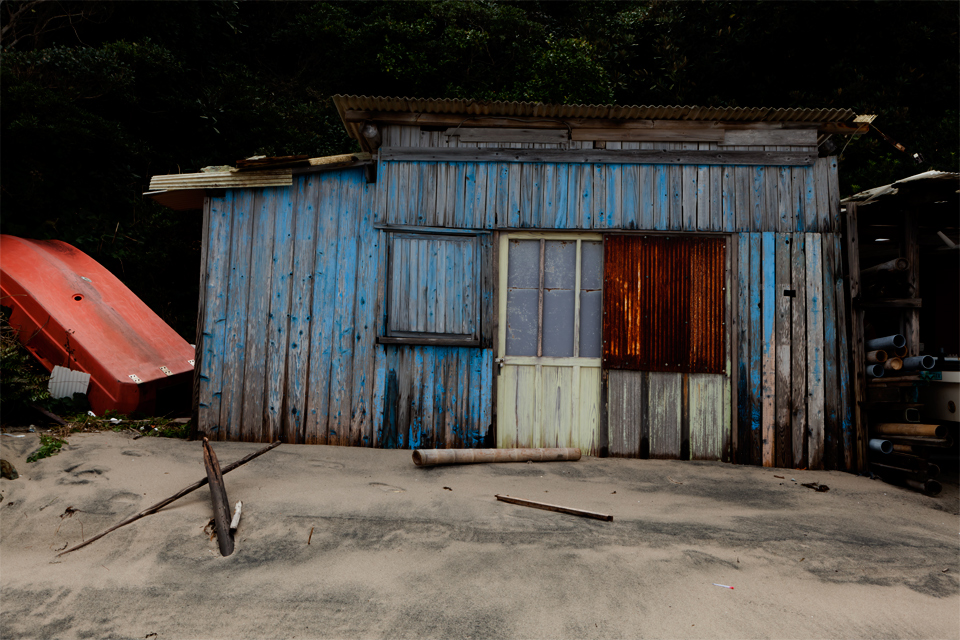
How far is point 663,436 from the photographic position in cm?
578

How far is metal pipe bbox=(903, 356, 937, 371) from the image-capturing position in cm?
503

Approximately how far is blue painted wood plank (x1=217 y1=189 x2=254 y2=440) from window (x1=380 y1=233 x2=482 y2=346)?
1562 mm

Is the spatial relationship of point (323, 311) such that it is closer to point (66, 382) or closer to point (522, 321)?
point (522, 321)

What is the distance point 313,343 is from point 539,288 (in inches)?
98.4

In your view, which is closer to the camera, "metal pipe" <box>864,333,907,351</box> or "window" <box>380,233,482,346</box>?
"metal pipe" <box>864,333,907,351</box>

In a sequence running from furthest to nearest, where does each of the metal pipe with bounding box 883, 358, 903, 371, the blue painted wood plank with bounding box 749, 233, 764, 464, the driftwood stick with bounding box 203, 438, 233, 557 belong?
the blue painted wood plank with bounding box 749, 233, 764, 464
the metal pipe with bounding box 883, 358, 903, 371
the driftwood stick with bounding box 203, 438, 233, 557

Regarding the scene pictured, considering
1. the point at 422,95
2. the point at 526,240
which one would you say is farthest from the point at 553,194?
the point at 422,95

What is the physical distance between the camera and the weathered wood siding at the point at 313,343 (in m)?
5.83

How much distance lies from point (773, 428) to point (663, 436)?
45.1 inches

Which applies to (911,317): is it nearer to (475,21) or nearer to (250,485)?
(250,485)

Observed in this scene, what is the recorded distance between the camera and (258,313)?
5.91 m

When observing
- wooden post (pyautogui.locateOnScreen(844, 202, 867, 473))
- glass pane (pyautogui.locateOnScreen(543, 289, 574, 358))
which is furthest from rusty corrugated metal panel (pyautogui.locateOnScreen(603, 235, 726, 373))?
wooden post (pyautogui.locateOnScreen(844, 202, 867, 473))

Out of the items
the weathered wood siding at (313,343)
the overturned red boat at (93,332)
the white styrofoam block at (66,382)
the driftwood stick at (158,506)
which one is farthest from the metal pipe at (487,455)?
the white styrofoam block at (66,382)

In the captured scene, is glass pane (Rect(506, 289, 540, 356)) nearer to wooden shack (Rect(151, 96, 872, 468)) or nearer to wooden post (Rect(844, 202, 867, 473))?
wooden shack (Rect(151, 96, 872, 468))
